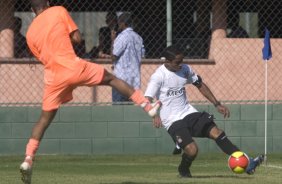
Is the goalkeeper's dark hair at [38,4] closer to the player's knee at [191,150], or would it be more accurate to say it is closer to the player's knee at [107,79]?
the player's knee at [107,79]

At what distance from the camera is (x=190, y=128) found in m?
13.8

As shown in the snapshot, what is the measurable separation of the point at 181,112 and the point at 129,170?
4.52 feet

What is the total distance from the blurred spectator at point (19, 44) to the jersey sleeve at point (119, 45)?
1765 mm

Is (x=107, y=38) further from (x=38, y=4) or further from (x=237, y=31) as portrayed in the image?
(x=38, y=4)

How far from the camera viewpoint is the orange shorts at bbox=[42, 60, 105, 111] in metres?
11.6

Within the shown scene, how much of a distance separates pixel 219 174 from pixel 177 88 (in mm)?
1241

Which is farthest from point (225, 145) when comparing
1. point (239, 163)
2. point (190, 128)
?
point (239, 163)

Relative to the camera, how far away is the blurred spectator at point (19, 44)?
18.2 meters

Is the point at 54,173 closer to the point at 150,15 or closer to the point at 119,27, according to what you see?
the point at 119,27

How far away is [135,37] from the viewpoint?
17.2 metres

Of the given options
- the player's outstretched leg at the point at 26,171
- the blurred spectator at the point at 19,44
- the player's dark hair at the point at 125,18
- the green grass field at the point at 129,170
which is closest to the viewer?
the player's outstretched leg at the point at 26,171

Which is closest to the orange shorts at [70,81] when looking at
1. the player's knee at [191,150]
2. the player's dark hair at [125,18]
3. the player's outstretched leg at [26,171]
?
the player's outstretched leg at [26,171]

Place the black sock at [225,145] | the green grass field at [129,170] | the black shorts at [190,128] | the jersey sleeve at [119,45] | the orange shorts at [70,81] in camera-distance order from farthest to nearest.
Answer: the jersey sleeve at [119,45] < the black shorts at [190,128] < the black sock at [225,145] < the green grass field at [129,170] < the orange shorts at [70,81]

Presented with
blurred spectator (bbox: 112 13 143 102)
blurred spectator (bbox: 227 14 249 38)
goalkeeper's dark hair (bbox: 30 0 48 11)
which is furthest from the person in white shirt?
blurred spectator (bbox: 227 14 249 38)
